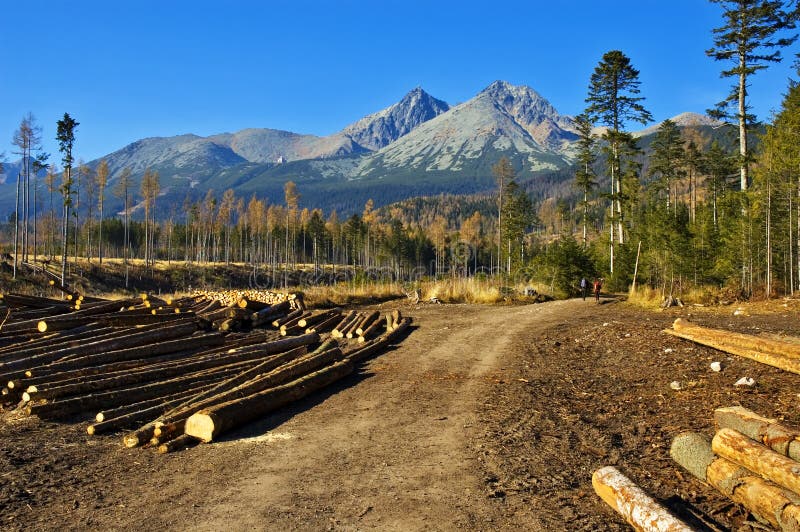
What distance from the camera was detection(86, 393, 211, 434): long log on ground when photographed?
314 inches

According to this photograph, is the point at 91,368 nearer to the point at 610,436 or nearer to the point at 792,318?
the point at 610,436

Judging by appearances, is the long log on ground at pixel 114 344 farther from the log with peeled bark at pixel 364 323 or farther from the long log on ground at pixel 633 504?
the long log on ground at pixel 633 504

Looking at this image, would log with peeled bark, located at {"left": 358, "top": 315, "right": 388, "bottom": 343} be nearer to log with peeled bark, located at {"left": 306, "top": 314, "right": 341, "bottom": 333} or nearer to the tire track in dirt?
log with peeled bark, located at {"left": 306, "top": 314, "right": 341, "bottom": 333}

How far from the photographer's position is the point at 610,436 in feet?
22.3

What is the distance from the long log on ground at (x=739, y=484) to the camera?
4246 millimetres

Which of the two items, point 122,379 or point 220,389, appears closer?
point 220,389

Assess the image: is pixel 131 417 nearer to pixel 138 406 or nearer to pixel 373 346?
pixel 138 406

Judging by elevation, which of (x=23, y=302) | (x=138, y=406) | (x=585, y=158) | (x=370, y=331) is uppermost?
(x=585, y=158)

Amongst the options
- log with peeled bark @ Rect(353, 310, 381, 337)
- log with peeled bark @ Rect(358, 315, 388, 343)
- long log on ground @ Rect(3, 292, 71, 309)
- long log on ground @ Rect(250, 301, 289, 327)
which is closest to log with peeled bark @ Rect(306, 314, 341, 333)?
log with peeled bark @ Rect(353, 310, 381, 337)

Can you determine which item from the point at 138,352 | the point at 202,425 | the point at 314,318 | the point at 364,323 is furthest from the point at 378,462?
the point at 314,318

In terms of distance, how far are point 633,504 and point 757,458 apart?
1.41 metres

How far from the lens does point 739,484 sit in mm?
4836

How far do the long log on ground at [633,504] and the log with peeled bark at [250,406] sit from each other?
5171 millimetres

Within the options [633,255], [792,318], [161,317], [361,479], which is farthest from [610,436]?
[633,255]
